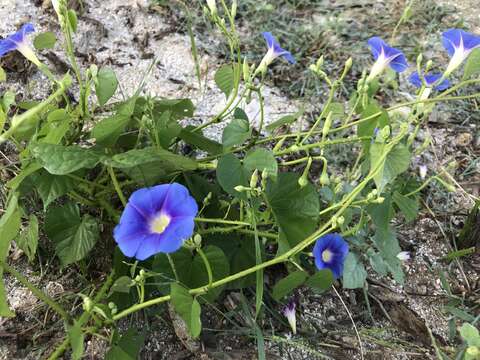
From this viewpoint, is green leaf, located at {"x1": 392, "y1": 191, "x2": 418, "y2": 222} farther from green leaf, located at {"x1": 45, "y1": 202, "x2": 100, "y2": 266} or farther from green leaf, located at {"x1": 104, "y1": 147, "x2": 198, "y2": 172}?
green leaf, located at {"x1": 45, "y1": 202, "x2": 100, "y2": 266}

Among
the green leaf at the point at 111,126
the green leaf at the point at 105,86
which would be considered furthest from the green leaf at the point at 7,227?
the green leaf at the point at 105,86

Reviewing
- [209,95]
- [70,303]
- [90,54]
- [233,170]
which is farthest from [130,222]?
[90,54]

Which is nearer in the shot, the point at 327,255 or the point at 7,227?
the point at 7,227

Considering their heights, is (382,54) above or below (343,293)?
above

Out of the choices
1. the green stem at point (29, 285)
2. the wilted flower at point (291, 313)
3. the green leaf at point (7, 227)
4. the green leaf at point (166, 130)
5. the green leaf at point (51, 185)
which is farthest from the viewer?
the wilted flower at point (291, 313)

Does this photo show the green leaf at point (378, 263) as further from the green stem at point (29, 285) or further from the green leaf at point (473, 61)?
the green stem at point (29, 285)

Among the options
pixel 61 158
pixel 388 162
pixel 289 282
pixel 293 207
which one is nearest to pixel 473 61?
pixel 388 162

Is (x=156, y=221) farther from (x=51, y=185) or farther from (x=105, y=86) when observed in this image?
(x=105, y=86)
